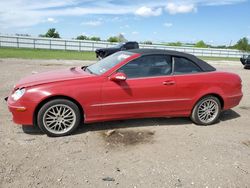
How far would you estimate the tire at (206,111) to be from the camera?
18.4 feet

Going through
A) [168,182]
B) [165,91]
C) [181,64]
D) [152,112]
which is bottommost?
[168,182]

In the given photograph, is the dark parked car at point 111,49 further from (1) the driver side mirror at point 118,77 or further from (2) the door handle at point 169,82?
(1) the driver side mirror at point 118,77

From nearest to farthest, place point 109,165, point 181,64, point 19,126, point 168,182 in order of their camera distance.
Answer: point 168,182, point 109,165, point 19,126, point 181,64

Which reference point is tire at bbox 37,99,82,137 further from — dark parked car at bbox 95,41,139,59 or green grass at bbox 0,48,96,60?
green grass at bbox 0,48,96,60

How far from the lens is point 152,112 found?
5.27 meters

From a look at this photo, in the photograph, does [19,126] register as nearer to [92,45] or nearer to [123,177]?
[123,177]

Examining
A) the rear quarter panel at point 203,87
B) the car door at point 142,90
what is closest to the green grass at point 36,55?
the car door at point 142,90

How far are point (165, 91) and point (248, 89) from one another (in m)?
6.25

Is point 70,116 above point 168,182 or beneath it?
above

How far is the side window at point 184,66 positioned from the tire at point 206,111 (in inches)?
24.9

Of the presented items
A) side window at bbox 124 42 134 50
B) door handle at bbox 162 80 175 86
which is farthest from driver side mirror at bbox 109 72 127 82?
side window at bbox 124 42 134 50

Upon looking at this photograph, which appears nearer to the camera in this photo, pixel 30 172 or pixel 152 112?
pixel 30 172

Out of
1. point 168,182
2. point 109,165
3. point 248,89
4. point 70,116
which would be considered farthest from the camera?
point 248,89

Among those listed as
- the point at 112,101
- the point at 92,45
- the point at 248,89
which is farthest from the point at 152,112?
the point at 92,45
